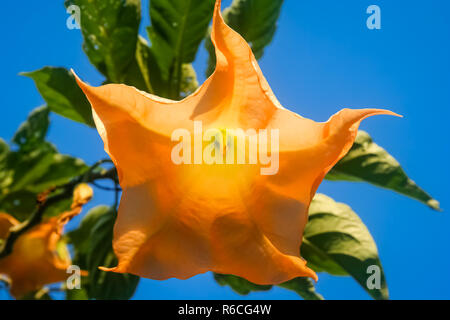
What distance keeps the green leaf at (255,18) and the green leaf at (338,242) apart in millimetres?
332

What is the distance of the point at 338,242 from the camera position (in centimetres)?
80

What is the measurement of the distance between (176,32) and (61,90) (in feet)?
0.86

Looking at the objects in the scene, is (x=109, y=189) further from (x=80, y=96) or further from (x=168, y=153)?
(x=168, y=153)

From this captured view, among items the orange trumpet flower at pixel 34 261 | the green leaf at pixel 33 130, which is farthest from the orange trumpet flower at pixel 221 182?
the green leaf at pixel 33 130

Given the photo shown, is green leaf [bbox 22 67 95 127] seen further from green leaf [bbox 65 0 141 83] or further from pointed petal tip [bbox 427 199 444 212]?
pointed petal tip [bbox 427 199 444 212]

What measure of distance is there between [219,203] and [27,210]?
0.93 metres

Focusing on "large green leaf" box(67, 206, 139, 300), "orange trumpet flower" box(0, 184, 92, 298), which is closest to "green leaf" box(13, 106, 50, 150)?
"orange trumpet flower" box(0, 184, 92, 298)

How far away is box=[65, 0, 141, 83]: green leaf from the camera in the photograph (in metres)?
0.79

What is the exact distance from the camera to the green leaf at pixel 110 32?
794 millimetres

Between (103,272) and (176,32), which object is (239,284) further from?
(176,32)

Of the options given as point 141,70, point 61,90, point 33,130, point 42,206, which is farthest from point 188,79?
point 33,130

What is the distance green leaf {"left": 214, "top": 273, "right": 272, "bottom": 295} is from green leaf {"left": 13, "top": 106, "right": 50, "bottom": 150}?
0.73 meters

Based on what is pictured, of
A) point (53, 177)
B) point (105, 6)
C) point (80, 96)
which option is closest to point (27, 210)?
point (53, 177)

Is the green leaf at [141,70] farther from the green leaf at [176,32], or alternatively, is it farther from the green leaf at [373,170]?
the green leaf at [373,170]
